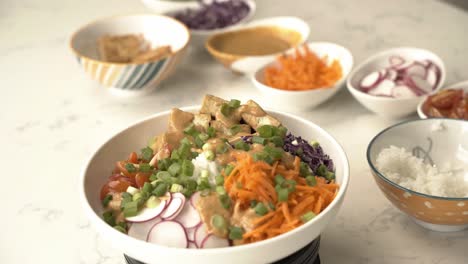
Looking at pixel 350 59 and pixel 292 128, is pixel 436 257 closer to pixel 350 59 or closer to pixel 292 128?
pixel 292 128

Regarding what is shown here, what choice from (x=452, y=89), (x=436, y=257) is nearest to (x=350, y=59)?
(x=452, y=89)

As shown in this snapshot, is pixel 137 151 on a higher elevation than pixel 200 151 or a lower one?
lower

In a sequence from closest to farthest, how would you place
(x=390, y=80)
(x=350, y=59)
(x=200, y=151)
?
(x=200, y=151), (x=390, y=80), (x=350, y=59)

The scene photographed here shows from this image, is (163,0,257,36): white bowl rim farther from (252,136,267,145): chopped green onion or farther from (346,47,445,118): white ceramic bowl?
(252,136,267,145): chopped green onion

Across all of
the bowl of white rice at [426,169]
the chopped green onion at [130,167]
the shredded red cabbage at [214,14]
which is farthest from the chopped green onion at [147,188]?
the shredded red cabbage at [214,14]

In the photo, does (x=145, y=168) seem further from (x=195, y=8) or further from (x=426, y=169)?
(x=195, y=8)

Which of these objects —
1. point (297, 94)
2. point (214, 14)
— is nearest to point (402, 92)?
point (297, 94)
